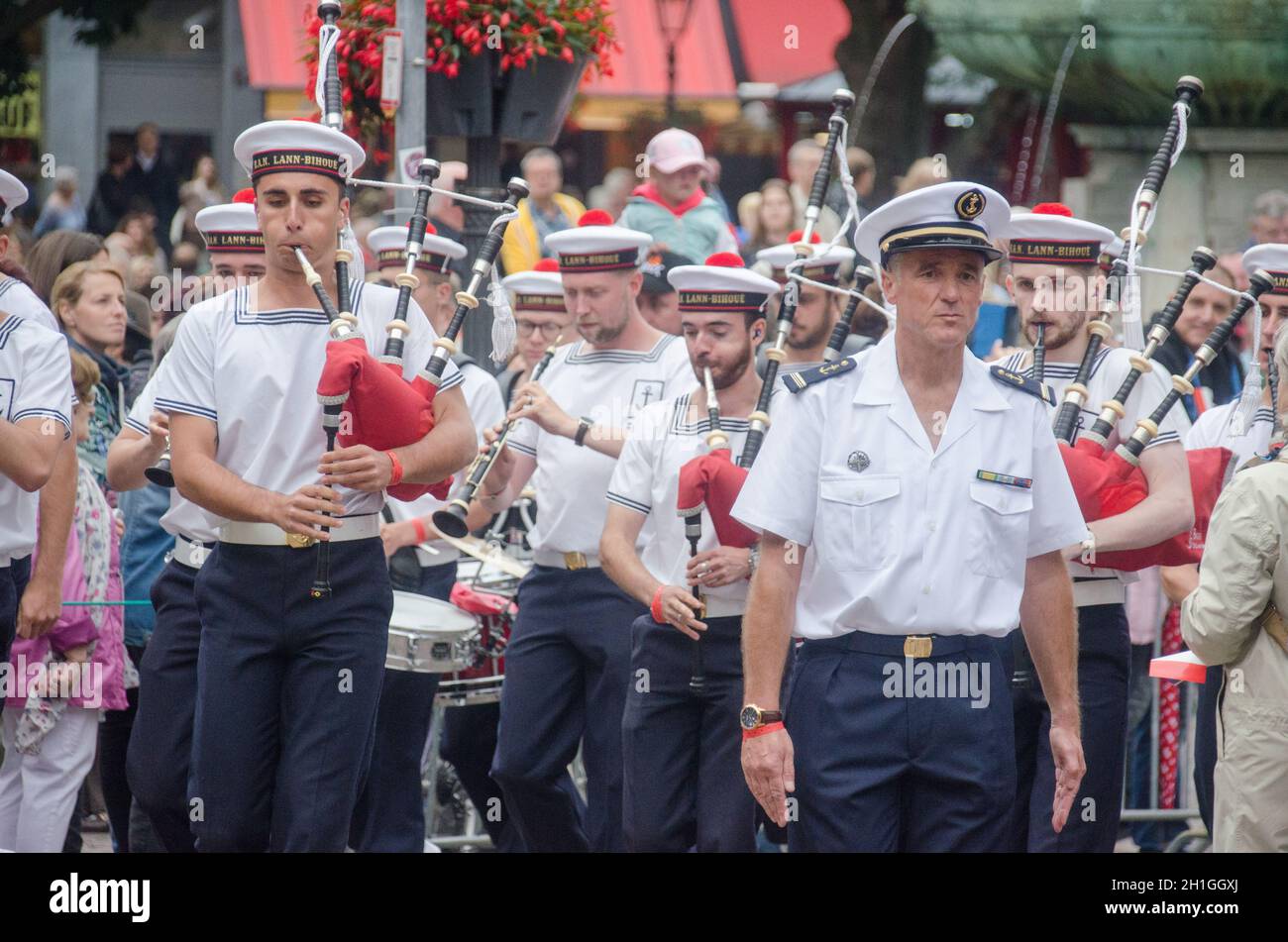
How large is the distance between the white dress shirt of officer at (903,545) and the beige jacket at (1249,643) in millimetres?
429

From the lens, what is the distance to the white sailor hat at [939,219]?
4965mm

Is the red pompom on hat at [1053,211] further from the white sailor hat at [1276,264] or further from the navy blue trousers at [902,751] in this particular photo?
the navy blue trousers at [902,751]

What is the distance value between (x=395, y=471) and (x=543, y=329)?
324 cm

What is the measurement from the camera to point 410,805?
7.46 metres

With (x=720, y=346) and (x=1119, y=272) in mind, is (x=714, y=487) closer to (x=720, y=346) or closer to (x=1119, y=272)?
(x=720, y=346)

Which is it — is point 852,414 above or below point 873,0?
below

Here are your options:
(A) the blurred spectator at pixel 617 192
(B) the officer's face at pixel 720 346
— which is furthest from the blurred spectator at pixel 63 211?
(B) the officer's face at pixel 720 346

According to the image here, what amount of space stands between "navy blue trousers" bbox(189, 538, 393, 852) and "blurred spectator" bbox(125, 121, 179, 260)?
11963mm

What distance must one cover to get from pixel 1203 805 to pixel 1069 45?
7469 mm

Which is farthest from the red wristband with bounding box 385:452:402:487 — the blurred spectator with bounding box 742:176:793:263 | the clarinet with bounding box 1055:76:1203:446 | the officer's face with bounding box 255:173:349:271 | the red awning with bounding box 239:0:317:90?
the red awning with bounding box 239:0:317:90

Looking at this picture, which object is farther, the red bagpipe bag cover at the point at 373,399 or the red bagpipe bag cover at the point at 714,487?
the red bagpipe bag cover at the point at 714,487

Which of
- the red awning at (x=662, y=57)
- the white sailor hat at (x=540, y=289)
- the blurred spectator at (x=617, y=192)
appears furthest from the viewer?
the red awning at (x=662, y=57)
